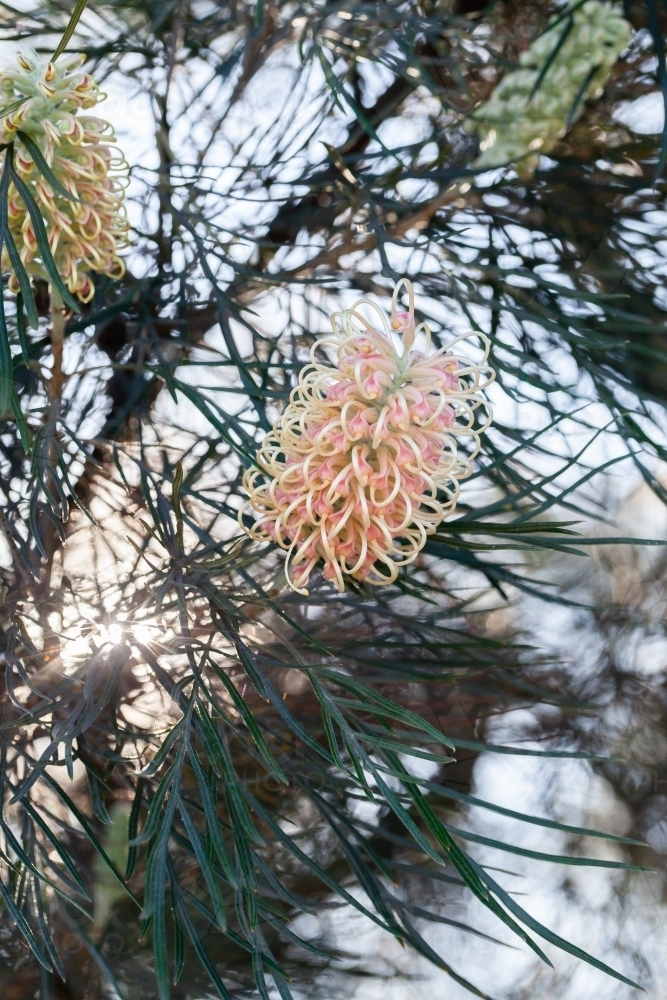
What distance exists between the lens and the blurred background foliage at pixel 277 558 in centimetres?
41

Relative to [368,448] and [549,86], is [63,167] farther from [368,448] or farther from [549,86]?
[549,86]

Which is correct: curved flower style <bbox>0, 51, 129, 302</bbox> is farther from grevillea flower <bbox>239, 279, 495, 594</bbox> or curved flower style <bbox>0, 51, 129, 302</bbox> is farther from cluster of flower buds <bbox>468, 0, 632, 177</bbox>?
cluster of flower buds <bbox>468, 0, 632, 177</bbox>

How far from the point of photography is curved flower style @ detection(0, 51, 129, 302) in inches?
16.2

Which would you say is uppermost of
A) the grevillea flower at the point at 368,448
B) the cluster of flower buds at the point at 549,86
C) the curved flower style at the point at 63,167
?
the cluster of flower buds at the point at 549,86

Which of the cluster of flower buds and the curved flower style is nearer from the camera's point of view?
the curved flower style

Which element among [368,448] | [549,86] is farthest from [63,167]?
[549,86]

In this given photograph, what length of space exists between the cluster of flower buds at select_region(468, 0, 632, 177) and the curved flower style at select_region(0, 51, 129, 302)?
0.30 m

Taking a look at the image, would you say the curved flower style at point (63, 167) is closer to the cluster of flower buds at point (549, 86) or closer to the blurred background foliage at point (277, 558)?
the blurred background foliage at point (277, 558)

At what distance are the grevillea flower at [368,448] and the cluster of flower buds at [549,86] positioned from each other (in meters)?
0.31

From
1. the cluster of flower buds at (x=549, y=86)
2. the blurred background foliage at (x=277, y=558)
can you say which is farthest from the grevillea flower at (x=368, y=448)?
the cluster of flower buds at (x=549, y=86)

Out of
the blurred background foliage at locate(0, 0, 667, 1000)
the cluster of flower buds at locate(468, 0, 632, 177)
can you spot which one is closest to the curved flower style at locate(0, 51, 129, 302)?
the blurred background foliage at locate(0, 0, 667, 1000)

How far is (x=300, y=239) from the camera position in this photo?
2.34ft

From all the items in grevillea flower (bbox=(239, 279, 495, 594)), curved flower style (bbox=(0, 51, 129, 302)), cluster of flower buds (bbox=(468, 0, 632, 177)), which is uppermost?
cluster of flower buds (bbox=(468, 0, 632, 177))

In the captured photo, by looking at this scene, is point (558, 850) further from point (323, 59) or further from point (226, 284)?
point (323, 59)
